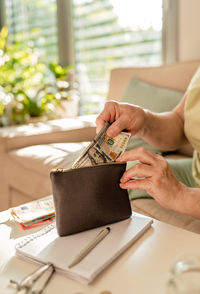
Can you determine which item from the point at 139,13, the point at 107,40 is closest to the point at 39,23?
the point at 107,40

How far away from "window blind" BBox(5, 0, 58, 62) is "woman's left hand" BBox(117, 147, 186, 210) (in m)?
2.79

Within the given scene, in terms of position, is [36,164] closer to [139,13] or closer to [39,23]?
[139,13]

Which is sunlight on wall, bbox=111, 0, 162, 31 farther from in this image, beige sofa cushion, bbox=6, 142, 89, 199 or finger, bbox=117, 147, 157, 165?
finger, bbox=117, 147, 157, 165

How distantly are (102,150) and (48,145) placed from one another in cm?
108

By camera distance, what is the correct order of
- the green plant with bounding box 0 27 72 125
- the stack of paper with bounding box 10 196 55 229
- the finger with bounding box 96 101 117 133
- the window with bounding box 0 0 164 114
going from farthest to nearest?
the green plant with bounding box 0 27 72 125
the window with bounding box 0 0 164 114
the finger with bounding box 96 101 117 133
the stack of paper with bounding box 10 196 55 229

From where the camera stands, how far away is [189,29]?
2111mm

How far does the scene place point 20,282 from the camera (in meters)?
0.57

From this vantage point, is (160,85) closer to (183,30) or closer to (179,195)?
(183,30)

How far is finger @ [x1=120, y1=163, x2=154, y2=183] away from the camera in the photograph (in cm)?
77

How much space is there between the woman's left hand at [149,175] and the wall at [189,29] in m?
1.52

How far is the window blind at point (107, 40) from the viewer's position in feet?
7.93

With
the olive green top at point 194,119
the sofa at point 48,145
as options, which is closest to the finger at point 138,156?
the olive green top at point 194,119

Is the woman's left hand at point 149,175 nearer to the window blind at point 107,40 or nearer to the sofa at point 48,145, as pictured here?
the sofa at point 48,145

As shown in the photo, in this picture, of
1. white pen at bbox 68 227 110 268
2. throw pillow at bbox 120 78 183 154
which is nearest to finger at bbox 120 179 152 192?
white pen at bbox 68 227 110 268
